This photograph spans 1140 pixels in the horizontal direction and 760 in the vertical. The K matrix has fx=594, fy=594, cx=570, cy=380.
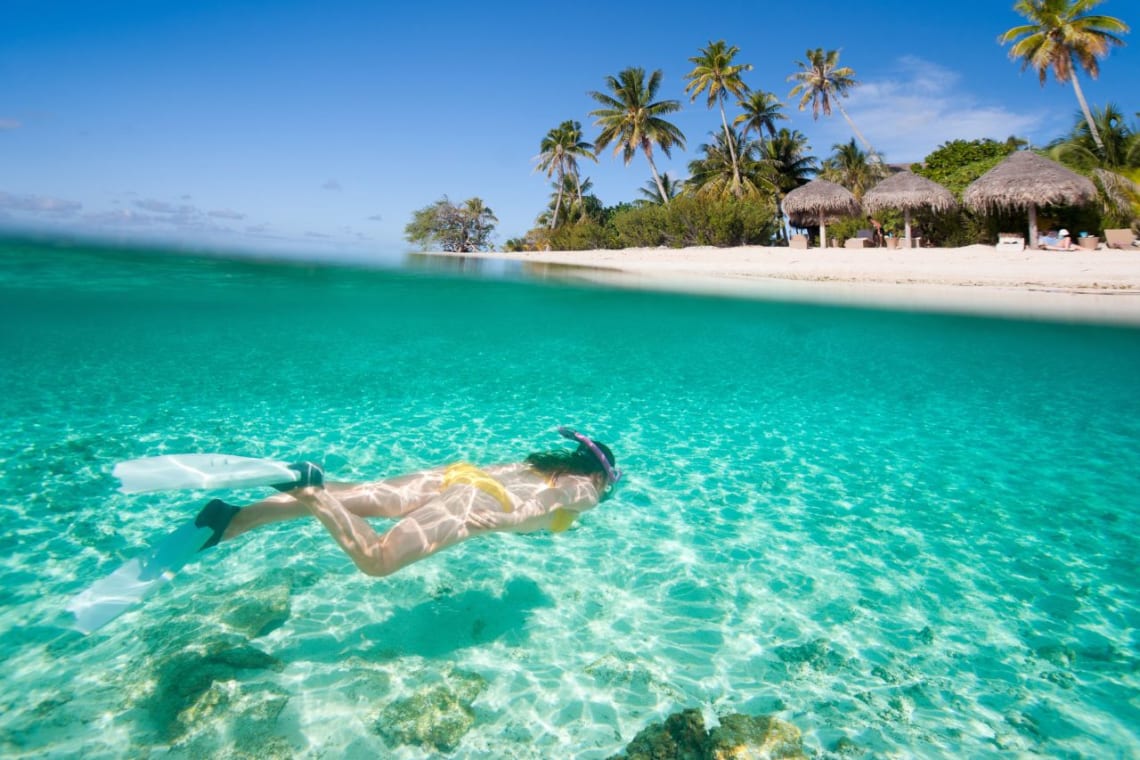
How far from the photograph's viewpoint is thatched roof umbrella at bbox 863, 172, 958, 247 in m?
26.1

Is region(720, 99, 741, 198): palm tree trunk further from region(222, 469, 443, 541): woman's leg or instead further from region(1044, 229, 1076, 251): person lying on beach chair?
region(222, 469, 443, 541): woman's leg

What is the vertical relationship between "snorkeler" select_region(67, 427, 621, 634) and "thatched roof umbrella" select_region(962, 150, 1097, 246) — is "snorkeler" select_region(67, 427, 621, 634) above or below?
below

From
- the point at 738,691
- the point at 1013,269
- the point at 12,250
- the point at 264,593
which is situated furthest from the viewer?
the point at 12,250

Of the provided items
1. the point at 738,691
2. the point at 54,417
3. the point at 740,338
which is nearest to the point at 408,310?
the point at 740,338

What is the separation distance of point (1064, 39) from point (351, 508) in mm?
38334

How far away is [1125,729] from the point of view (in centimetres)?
291

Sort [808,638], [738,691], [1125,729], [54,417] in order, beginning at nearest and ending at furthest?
[1125,729]
[738,691]
[808,638]
[54,417]

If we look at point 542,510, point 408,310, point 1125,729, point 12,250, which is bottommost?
point 1125,729

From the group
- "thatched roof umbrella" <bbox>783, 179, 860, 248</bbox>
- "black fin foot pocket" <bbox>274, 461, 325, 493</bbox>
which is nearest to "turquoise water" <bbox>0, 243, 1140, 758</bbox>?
"black fin foot pocket" <bbox>274, 461, 325, 493</bbox>

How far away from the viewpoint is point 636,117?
43625 millimetres

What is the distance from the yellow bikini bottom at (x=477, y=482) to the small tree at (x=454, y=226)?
221 feet

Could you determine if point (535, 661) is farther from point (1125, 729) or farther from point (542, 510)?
point (1125, 729)

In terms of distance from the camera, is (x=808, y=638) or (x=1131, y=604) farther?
(x=1131, y=604)

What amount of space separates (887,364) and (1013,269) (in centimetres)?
1354
